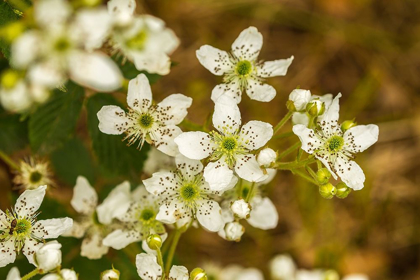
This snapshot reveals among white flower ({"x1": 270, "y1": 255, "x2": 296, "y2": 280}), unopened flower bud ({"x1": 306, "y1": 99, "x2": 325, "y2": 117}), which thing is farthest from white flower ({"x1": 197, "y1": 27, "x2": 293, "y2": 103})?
white flower ({"x1": 270, "y1": 255, "x2": 296, "y2": 280})

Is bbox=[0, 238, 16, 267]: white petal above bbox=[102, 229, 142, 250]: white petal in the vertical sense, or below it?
above

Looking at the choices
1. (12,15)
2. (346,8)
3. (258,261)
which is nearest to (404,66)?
(346,8)

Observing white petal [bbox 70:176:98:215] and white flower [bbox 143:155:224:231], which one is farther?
white petal [bbox 70:176:98:215]

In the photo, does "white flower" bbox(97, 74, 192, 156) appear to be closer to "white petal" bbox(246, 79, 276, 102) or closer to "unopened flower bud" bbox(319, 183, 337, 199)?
"white petal" bbox(246, 79, 276, 102)

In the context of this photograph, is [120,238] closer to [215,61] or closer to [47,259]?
[47,259]

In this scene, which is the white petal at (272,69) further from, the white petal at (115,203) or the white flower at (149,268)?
the white flower at (149,268)

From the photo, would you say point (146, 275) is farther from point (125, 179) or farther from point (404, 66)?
point (404, 66)

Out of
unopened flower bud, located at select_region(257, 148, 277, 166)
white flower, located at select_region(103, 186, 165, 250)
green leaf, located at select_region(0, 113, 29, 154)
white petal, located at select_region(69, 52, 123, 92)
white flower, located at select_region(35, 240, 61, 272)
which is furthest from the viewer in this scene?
green leaf, located at select_region(0, 113, 29, 154)
